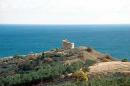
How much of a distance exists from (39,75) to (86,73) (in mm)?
4566

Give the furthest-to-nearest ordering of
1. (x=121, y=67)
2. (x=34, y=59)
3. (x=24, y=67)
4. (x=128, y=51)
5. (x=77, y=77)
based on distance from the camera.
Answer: (x=128, y=51)
(x=34, y=59)
(x=24, y=67)
(x=121, y=67)
(x=77, y=77)

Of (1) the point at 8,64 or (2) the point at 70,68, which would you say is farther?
(1) the point at 8,64

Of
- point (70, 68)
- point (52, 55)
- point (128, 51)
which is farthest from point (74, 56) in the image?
point (128, 51)

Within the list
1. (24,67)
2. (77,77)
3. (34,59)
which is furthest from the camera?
(34,59)

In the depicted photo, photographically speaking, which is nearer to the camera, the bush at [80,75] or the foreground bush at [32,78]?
the bush at [80,75]

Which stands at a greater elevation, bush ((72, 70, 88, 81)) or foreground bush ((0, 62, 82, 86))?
bush ((72, 70, 88, 81))

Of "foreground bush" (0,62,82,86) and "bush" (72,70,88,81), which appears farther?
"foreground bush" (0,62,82,86)

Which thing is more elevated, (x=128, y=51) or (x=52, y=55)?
(x=52, y=55)

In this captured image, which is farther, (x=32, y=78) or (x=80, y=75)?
(x=32, y=78)

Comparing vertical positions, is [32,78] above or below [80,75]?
below

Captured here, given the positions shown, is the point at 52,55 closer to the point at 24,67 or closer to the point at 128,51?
the point at 24,67

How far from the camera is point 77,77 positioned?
101 ft

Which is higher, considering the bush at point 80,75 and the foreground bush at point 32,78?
the bush at point 80,75

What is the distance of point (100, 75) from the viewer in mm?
31406
